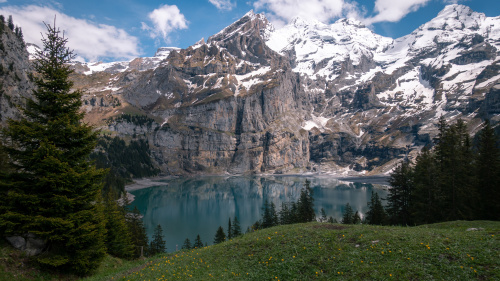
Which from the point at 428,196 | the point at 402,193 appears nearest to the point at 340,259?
the point at 428,196

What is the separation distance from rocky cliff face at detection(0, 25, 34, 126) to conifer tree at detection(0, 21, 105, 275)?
2341 inches

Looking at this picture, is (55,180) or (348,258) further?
(55,180)

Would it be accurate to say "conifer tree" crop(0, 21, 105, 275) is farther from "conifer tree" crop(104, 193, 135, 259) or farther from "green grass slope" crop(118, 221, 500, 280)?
"conifer tree" crop(104, 193, 135, 259)

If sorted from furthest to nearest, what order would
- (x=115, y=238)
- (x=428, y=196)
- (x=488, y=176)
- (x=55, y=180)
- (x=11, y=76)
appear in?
(x=11, y=76) < (x=428, y=196) < (x=488, y=176) < (x=115, y=238) < (x=55, y=180)

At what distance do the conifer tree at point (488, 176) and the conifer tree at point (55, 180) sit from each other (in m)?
38.1

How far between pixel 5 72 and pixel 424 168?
97.3 meters

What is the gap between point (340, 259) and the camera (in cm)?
1132

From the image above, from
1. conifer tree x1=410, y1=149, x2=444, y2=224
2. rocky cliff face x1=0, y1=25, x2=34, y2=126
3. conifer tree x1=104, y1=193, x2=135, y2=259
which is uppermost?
rocky cliff face x1=0, y1=25, x2=34, y2=126

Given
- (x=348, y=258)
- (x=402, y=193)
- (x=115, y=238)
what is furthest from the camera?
(x=402, y=193)

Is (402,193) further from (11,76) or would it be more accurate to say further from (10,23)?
(10,23)

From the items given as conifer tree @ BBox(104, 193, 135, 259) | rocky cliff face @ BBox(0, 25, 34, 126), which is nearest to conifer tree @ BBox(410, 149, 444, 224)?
conifer tree @ BBox(104, 193, 135, 259)

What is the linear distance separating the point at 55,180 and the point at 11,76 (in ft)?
260

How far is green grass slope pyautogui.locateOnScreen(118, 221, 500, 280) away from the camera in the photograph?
9.24 metres

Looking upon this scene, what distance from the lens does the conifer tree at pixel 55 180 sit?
1462cm
